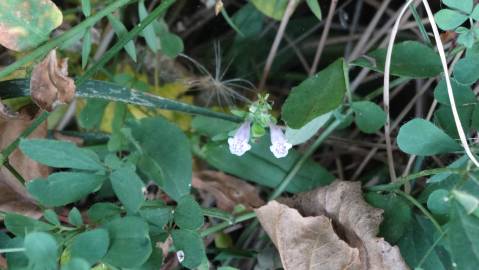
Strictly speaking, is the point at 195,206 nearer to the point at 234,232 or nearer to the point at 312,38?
the point at 234,232

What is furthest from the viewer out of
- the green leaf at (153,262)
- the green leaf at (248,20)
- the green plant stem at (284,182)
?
the green leaf at (248,20)

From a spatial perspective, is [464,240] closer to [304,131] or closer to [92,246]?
[304,131]

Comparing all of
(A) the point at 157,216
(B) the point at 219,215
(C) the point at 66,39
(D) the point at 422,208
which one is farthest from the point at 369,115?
(C) the point at 66,39

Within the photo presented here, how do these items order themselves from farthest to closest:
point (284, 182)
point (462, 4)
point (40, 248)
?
point (284, 182) → point (462, 4) → point (40, 248)

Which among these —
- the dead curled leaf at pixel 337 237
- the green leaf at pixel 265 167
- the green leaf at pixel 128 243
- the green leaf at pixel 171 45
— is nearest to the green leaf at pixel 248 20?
the green leaf at pixel 171 45

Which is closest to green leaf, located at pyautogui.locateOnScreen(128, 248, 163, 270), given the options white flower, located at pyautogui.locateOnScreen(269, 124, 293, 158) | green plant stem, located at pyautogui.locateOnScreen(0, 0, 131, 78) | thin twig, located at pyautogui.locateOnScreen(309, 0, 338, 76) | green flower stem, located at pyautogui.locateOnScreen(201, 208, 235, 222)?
green flower stem, located at pyautogui.locateOnScreen(201, 208, 235, 222)

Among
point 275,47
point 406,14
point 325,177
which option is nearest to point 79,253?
point 325,177

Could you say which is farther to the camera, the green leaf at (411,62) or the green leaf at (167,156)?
the green leaf at (167,156)

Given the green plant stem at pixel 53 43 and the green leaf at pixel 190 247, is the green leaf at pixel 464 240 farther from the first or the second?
the green plant stem at pixel 53 43
